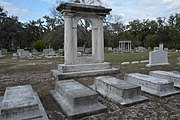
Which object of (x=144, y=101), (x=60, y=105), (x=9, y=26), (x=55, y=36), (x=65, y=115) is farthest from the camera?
(x=9, y=26)

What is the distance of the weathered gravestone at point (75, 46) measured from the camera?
7801 mm

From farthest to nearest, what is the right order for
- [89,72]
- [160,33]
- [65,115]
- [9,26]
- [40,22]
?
[40,22] < [160,33] < [9,26] < [89,72] < [65,115]

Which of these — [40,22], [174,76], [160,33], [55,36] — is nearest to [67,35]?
[174,76]

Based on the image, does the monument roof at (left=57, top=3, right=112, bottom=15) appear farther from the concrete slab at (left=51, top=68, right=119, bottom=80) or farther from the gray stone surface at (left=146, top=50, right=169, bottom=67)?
the gray stone surface at (left=146, top=50, right=169, bottom=67)

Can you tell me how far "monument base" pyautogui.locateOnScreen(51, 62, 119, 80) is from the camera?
7.49m

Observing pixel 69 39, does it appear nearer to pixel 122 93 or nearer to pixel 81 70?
pixel 81 70

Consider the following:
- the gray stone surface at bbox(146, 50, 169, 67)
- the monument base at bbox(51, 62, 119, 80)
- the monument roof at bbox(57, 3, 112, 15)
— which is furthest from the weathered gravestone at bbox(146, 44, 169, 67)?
the monument roof at bbox(57, 3, 112, 15)

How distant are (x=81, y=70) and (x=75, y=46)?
1.29 m

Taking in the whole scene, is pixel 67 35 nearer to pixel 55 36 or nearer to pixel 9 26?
pixel 55 36

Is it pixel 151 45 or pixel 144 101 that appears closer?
pixel 144 101

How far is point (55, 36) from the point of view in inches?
1166

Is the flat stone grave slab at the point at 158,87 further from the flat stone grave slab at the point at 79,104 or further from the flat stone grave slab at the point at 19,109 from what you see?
the flat stone grave slab at the point at 19,109

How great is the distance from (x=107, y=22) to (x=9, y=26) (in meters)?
32.0

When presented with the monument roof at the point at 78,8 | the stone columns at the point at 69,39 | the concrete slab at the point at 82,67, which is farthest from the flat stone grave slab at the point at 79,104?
the monument roof at the point at 78,8
